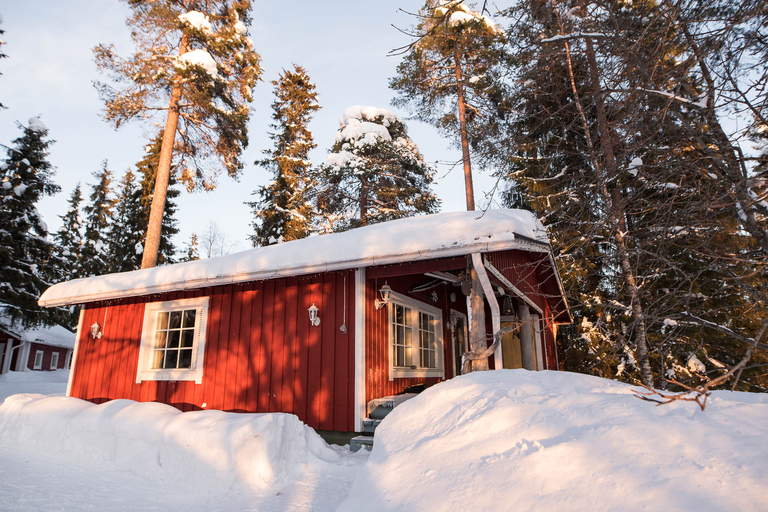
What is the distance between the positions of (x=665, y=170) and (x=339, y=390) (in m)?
4.30

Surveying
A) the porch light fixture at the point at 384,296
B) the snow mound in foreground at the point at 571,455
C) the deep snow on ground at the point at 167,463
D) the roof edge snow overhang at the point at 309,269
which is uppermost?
the roof edge snow overhang at the point at 309,269

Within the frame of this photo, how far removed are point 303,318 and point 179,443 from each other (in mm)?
2285

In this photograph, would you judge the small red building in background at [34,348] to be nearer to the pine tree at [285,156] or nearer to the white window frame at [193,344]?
the pine tree at [285,156]

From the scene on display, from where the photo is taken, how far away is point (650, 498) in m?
1.83

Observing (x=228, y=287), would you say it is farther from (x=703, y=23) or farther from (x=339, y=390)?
(x=703, y=23)

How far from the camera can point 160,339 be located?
292 inches

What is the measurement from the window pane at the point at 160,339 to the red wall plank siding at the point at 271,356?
1.29 feet

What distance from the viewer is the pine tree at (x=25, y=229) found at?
1820 centimetres

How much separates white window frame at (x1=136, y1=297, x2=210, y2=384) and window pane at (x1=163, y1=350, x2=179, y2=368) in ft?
0.40

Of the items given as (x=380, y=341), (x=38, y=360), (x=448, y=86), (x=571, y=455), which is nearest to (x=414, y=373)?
(x=380, y=341)

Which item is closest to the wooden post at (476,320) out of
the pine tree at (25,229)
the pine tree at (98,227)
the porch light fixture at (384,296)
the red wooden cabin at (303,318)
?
the red wooden cabin at (303,318)

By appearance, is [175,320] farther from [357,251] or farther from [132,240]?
[132,240]

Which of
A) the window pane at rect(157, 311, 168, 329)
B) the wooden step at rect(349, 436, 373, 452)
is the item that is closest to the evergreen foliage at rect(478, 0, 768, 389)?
the wooden step at rect(349, 436, 373, 452)

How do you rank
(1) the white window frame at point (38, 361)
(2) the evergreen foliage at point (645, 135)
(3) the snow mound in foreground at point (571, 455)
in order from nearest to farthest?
(3) the snow mound in foreground at point (571, 455)
(2) the evergreen foliage at point (645, 135)
(1) the white window frame at point (38, 361)
